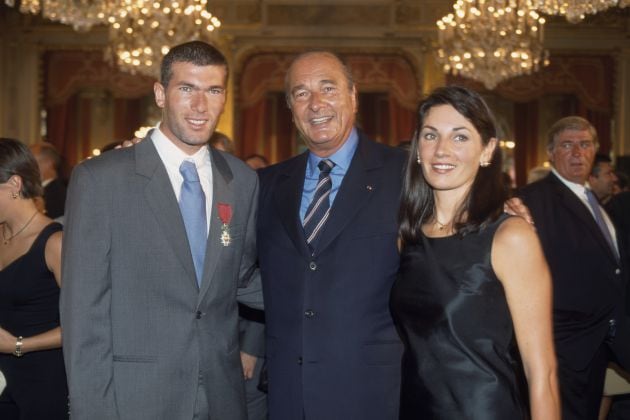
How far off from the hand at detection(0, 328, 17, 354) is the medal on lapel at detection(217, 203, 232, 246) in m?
0.98

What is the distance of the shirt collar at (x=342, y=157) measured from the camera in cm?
301

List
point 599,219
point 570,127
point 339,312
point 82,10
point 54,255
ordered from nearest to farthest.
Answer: point 339,312, point 54,255, point 599,219, point 570,127, point 82,10

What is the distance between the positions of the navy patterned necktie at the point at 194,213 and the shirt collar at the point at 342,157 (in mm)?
578

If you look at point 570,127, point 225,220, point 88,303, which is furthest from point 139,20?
point 88,303

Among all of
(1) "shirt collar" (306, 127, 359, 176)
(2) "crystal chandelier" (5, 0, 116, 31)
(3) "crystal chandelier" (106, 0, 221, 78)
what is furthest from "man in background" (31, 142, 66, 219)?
(1) "shirt collar" (306, 127, 359, 176)

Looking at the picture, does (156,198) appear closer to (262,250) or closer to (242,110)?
(262,250)

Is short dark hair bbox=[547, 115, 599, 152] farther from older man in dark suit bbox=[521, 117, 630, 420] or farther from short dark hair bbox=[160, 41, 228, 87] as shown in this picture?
short dark hair bbox=[160, 41, 228, 87]

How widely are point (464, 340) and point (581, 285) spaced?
6.90 ft

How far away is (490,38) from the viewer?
8.65 metres

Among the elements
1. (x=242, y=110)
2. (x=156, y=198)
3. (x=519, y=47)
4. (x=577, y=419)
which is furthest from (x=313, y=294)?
(x=242, y=110)

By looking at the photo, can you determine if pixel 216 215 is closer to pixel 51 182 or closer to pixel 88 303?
pixel 88 303

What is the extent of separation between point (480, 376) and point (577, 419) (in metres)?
2.14

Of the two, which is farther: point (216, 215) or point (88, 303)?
point (216, 215)

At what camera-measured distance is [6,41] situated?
11836mm
